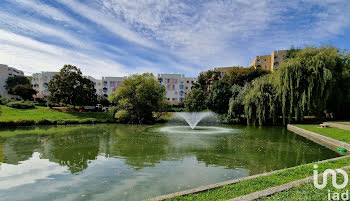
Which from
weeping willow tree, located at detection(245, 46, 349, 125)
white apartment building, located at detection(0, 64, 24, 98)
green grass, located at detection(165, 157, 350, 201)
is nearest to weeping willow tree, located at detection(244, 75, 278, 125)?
weeping willow tree, located at detection(245, 46, 349, 125)

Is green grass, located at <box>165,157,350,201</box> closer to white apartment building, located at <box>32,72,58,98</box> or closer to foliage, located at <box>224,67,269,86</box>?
foliage, located at <box>224,67,269,86</box>

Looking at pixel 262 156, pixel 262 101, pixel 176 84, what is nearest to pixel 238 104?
pixel 262 101

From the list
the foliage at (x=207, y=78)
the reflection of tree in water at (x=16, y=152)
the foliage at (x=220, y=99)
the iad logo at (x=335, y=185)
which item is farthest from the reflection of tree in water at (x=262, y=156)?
the foliage at (x=207, y=78)

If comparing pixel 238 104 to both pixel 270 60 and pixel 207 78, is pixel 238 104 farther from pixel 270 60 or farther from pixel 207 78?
pixel 270 60

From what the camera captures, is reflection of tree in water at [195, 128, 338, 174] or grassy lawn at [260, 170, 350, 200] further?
reflection of tree in water at [195, 128, 338, 174]

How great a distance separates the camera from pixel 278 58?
7006cm

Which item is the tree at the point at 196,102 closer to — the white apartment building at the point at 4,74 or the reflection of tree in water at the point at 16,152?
the reflection of tree in water at the point at 16,152

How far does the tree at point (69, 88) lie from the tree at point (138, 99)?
971 centimetres

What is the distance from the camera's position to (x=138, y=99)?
31875 mm

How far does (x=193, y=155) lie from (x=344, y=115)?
107 ft

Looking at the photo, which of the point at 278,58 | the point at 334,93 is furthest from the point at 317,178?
the point at 278,58

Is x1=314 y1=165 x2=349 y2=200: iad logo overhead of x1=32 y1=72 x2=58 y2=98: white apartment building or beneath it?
beneath

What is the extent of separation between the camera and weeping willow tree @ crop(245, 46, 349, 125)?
23.2 metres

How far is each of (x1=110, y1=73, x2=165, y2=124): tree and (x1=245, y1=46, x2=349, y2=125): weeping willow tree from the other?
49.0 feet
